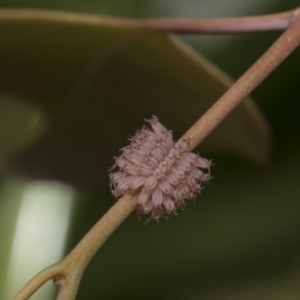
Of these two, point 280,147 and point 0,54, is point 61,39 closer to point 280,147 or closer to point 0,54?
point 0,54

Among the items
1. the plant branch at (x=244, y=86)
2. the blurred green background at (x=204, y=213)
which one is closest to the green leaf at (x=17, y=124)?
the blurred green background at (x=204, y=213)

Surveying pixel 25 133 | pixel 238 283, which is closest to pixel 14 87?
pixel 25 133

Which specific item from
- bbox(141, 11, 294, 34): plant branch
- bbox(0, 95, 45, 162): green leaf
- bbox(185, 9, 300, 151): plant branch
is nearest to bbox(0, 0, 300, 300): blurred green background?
bbox(0, 95, 45, 162): green leaf

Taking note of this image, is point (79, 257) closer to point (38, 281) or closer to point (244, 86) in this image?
point (38, 281)

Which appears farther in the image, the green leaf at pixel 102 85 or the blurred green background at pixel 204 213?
the blurred green background at pixel 204 213

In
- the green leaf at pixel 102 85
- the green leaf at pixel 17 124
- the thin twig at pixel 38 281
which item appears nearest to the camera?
the thin twig at pixel 38 281

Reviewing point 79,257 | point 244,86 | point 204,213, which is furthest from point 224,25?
point 204,213

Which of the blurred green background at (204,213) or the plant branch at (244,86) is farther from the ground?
the blurred green background at (204,213)

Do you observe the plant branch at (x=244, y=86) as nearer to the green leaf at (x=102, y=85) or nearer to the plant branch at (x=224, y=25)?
the plant branch at (x=224, y=25)
